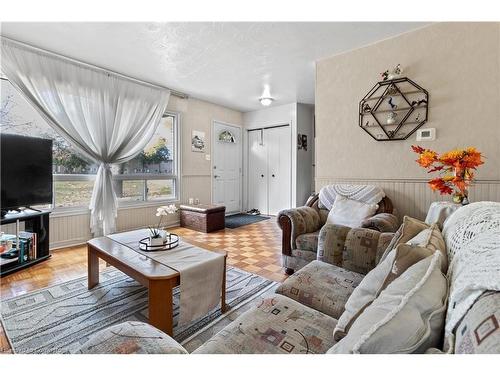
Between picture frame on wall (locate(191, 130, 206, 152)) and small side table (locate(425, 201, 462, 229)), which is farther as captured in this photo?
picture frame on wall (locate(191, 130, 206, 152))

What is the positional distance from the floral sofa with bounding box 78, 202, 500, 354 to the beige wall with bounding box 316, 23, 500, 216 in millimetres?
1573

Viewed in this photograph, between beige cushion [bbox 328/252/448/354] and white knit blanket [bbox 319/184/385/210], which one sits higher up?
white knit blanket [bbox 319/184/385/210]

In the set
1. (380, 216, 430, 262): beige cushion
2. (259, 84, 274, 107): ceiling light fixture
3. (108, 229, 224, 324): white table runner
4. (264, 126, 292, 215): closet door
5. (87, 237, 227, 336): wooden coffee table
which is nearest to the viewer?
(380, 216, 430, 262): beige cushion

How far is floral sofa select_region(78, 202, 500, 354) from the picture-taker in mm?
504

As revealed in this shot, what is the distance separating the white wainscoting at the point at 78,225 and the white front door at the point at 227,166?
1618 mm

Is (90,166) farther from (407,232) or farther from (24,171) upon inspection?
(407,232)

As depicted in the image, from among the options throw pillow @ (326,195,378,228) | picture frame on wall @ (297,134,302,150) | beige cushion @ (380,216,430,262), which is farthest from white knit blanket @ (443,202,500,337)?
picture frame on wall @ (297,134,302,150)

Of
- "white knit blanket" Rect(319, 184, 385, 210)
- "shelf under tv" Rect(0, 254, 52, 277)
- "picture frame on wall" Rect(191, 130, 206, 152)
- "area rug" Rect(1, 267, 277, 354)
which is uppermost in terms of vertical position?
"picture frame on wall" Rect(191, 130, 206, 152)

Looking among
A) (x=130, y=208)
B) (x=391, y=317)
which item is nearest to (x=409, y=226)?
(x=391, y=317)

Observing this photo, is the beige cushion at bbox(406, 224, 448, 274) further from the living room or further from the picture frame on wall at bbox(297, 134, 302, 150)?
the picture frame on wall at bbox(297, 134, 302, 150)

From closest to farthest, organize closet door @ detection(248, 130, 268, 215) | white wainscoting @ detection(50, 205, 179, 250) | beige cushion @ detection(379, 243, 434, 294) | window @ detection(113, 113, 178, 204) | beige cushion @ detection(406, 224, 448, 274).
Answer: beige cushion @ detection(379, 243, 434, 294)
beige cushion @ detection(406, 224, 448, 274)
white wainscoting @ detection(50, 205, 179, 250)
window @ detection(113, 113, 178, 204)
closet door @ detection(248, 130, 268, 215)

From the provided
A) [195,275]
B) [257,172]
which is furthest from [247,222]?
[195,275]

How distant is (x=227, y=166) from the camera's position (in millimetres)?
5410

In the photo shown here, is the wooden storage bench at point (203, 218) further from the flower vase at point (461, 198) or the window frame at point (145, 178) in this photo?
the flower vase at point (461, 198)
